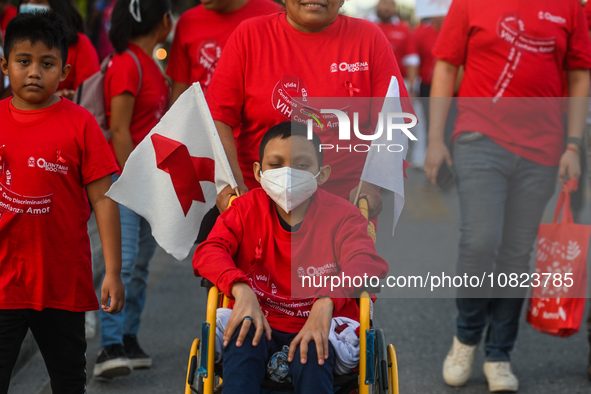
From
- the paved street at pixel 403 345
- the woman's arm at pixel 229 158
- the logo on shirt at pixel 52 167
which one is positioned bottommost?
the paved street at pixel 403 345

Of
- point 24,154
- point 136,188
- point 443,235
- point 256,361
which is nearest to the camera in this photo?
point 256,361

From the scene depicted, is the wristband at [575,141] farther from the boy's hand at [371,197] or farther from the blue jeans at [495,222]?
the boy's hand at [371,197]

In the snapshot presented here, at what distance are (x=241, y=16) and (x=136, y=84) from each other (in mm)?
721

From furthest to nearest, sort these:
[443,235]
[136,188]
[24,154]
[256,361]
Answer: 1. [443,235]
2. [136,188]
3. [24,154]
4. [256,361]

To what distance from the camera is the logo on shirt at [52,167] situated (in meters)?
2.87

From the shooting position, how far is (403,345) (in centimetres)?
491

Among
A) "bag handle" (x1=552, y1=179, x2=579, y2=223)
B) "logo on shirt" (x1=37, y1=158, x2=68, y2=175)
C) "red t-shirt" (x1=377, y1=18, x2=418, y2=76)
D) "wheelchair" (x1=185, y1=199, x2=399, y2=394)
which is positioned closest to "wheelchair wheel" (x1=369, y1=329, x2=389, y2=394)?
"wheelchair" (x1=185, y1=199, x2=399, y2=394)

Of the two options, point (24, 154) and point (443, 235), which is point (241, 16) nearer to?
point (24, 154)

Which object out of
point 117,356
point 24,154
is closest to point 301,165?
point 24,154

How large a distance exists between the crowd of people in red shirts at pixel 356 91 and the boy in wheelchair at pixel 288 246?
6 cm

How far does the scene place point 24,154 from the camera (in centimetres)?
286

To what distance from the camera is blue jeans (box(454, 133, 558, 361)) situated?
13.2 feet

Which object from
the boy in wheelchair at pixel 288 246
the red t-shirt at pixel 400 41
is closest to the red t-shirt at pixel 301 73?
the boy in wheelchair at pixel 288 246

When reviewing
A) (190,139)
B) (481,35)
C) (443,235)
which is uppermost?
(481,35)
